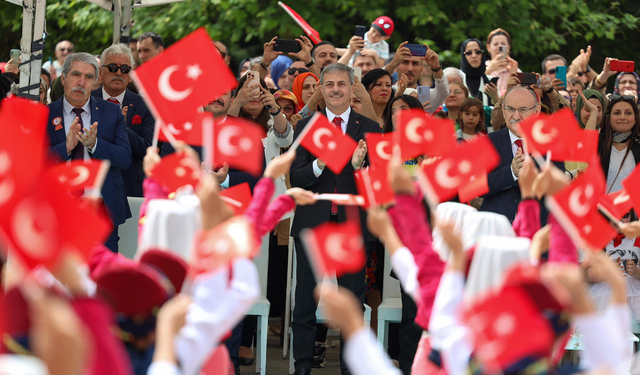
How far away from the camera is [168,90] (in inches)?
149

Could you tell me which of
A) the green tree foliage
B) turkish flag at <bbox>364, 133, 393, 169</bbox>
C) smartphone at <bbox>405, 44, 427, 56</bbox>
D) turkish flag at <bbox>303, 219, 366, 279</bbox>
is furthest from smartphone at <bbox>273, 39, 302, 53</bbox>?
turkish flag at <bbox>303, 219, 366, 279</bbox>

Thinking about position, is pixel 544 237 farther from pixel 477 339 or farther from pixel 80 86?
pixel 80 86

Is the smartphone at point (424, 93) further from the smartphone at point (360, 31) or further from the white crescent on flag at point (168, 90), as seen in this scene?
the white crescent on flag at point (168, 90)

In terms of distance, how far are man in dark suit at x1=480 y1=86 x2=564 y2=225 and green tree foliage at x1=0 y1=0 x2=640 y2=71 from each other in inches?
197

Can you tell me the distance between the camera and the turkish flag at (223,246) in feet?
9.84

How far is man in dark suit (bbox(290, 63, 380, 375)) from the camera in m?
5.59

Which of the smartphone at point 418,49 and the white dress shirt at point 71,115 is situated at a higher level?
the smartphone at point 418,49

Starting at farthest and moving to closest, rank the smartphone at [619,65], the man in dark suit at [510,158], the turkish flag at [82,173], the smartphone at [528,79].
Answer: the smartphone at [619,65] → the smartphone at [528,79] → the man in dark suit at [510,158] → the turkish flag at [82,173]

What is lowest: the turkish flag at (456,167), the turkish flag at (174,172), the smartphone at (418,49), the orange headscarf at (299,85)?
the orange headscarf at (299,85)

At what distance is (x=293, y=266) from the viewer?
6.29 metres

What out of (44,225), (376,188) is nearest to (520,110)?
(376,188)

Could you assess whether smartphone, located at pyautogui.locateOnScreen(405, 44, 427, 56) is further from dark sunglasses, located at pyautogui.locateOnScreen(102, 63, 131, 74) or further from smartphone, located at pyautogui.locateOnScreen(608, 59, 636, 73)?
dark sunglasses, located at pyautogui.locateOnScreen(102, 63, 131, 74)

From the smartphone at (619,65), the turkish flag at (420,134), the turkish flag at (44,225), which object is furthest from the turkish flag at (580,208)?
the smartphone at (619,65)

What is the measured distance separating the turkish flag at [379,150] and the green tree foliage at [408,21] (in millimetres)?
6267
